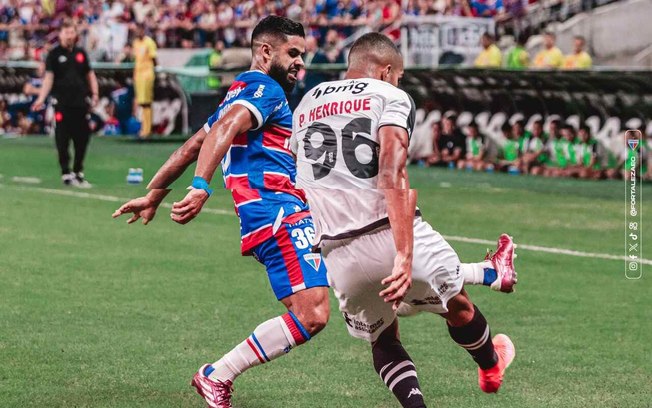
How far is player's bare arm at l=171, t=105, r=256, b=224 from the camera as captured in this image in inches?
221

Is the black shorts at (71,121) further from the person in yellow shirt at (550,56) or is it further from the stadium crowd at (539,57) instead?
the person in yellow shirt at (550,56)

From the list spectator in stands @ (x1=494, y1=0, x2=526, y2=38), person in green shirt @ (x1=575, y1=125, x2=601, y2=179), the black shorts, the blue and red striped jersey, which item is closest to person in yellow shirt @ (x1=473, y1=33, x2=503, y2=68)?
spectator in stands @ (x1=494, y1=0, x2=526, y2=38)

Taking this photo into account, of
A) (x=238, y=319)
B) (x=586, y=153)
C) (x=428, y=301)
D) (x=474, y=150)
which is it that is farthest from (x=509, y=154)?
(x=428, y=301)

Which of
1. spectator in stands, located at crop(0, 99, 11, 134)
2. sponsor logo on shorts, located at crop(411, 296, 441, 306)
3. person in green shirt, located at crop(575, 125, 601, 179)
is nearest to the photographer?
sponsor logo on shorts, located at crop(411, 296, 441, 306)

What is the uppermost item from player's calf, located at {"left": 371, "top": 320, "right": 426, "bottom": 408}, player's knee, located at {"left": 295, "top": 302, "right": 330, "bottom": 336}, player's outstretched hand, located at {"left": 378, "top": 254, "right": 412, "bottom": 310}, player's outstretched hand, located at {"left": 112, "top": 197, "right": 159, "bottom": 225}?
player's outstretched hand, located at {"left": 112, "top": 197, "right": 159, "bottom": 225}

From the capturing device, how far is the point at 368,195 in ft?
18.8

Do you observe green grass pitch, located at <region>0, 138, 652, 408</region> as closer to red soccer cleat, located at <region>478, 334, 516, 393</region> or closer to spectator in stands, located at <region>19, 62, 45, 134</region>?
red soccer cleat, located at <region>478, 334, 516, 393</region>

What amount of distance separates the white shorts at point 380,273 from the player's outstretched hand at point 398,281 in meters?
0.32

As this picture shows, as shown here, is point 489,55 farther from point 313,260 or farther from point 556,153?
point 313,260

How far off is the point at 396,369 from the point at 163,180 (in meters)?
1.48

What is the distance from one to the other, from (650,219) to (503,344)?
849 cm

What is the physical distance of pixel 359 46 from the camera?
6.03 meters

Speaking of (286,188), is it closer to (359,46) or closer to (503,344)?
(359,46)

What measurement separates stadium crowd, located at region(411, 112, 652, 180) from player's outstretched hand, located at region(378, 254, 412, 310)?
45.4 feet
